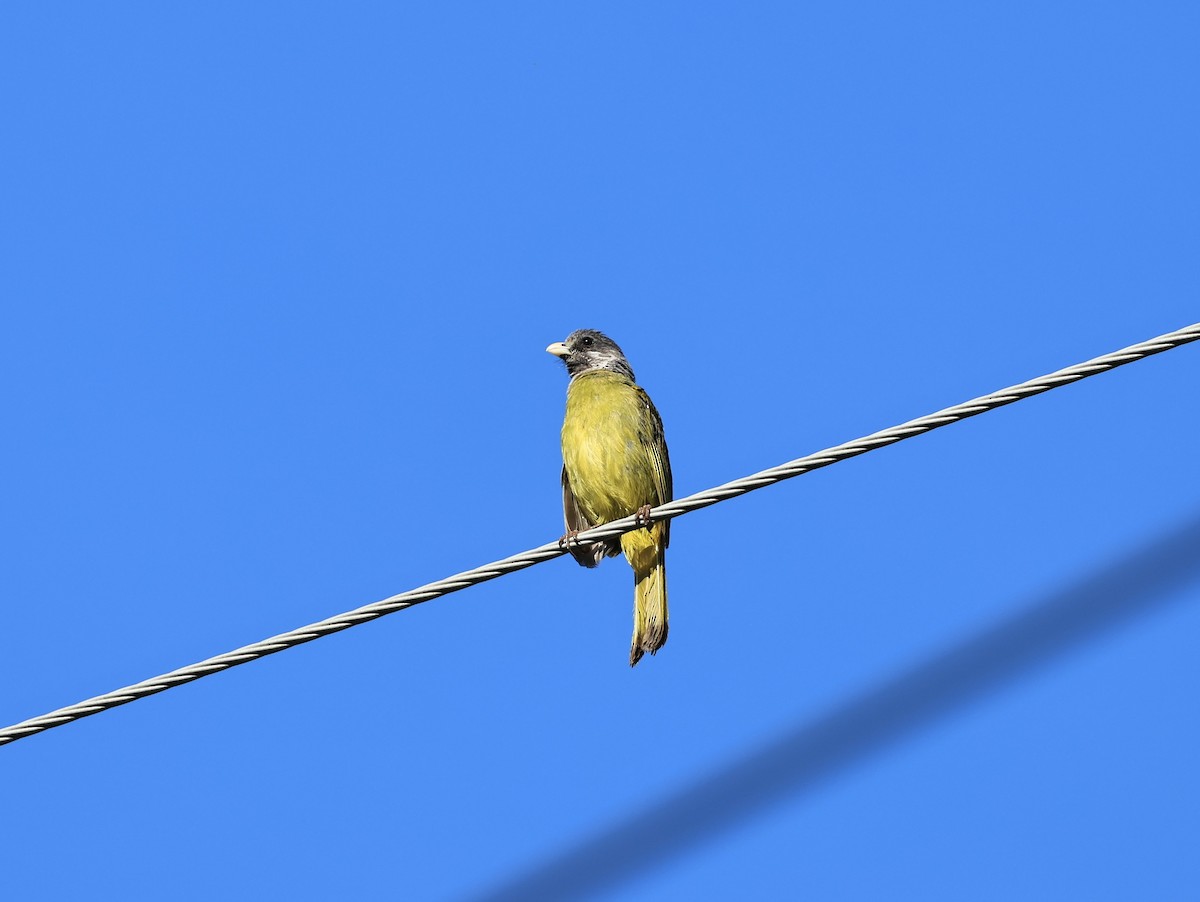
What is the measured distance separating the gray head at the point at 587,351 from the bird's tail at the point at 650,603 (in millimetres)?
1339

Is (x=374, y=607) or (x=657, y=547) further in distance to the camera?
(x=657, y=547)

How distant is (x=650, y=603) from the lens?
22.7 feet

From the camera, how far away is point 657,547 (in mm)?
6965

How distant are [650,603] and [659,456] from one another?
27.6 inches

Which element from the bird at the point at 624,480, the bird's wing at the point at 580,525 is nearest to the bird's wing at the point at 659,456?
the bird at the point at 624,480

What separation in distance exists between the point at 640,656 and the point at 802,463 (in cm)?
212

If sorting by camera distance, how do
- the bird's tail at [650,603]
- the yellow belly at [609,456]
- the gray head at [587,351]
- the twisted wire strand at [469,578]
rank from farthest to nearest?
1. the gray head at [587,351]
2. the yellow belly at [609,456]
3. the bird's tail at [650,603]
4. the twisted wire strand at [469,578]

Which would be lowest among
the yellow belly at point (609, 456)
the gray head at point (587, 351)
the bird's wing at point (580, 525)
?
the bird's wing at point (580, 525)

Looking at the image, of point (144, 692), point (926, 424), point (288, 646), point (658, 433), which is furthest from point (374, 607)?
point (658, 433)

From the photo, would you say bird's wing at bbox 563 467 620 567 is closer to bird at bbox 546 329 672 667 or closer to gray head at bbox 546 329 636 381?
bird at bbox 546 329 672 667

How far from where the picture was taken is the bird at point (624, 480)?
6.93 m

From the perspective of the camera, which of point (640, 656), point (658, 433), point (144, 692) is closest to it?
point (144, 692)

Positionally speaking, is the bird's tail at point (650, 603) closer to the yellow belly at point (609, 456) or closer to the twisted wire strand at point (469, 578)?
the yellow belly at point (609, 456)

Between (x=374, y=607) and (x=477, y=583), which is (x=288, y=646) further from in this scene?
(x=477, y=583)
